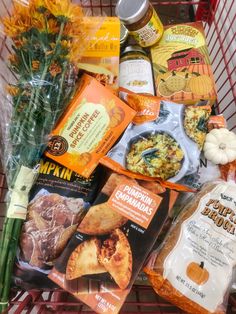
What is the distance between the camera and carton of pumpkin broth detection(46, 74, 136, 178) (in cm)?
84

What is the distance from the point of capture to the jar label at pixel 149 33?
1.06 metres

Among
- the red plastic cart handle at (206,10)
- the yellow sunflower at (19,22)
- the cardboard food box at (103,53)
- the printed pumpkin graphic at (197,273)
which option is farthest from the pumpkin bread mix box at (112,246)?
the red plastic cart handle at (206,10)

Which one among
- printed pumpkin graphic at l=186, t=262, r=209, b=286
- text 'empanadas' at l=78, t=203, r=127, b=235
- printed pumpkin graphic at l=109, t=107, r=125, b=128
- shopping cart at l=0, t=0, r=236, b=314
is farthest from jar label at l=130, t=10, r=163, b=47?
printed pumpkin graphic at l=186, t=262, r=209, b=286

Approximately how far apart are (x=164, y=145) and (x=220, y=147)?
0.52ft

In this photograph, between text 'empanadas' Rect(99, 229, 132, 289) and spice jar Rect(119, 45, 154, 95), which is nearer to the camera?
text 'empanadas' Rect(99, 229, 132, 289)

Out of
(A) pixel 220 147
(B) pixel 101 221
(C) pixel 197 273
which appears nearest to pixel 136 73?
(A) pixel 220 147

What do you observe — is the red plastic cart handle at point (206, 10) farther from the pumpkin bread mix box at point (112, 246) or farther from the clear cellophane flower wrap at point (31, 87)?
the pumpkin bread mix box at point (112, 246)

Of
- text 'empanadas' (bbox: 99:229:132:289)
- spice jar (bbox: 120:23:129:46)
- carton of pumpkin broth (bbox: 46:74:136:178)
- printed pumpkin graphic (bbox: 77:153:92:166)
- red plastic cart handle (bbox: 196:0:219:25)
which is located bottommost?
text 'empanadas' (bbox: 99:229:132:289)

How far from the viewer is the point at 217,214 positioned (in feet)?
2.62

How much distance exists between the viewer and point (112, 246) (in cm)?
79

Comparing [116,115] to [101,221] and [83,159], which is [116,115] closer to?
[83,159]

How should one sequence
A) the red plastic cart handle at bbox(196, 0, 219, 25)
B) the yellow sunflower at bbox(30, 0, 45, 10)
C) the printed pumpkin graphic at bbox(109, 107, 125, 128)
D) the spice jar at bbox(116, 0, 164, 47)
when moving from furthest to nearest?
the red plastic cart handle at bbox(196, 0, 219, 25)
the spice jar at bbox(116, 0, 164, 47)
the printed pumpkin graphic at bbox(109, 107, 125, 128)
the yellow sunflower at bbox(30, 0, 45, 10)

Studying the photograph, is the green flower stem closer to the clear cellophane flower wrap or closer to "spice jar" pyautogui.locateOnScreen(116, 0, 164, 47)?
the clear cellophane flower wrap

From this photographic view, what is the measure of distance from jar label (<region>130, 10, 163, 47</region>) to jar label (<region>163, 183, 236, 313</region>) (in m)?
0.55
